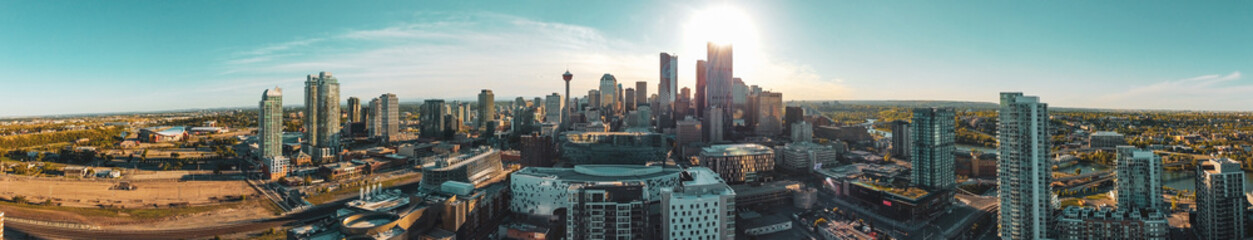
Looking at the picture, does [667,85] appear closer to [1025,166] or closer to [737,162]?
[737,162]

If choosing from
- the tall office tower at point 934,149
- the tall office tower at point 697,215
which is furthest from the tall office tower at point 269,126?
the tall office tower at point 934,149

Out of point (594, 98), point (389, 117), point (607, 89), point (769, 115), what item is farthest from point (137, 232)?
point (594, 98)

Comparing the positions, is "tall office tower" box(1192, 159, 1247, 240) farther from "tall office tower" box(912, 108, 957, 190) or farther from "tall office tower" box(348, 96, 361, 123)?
"tall office tower" box(348, 96, 361, 123)

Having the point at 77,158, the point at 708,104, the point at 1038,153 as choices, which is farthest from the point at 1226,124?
the point at 77,158

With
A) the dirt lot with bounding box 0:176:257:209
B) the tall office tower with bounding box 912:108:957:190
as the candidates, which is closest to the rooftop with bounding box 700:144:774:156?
the tall office tower with bounding box 912:108:957:190

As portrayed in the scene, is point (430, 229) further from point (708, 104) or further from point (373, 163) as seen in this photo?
point (708, 104)

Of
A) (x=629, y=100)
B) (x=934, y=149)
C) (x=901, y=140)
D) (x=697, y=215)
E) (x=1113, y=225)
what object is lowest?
(x=1113, y=225)
